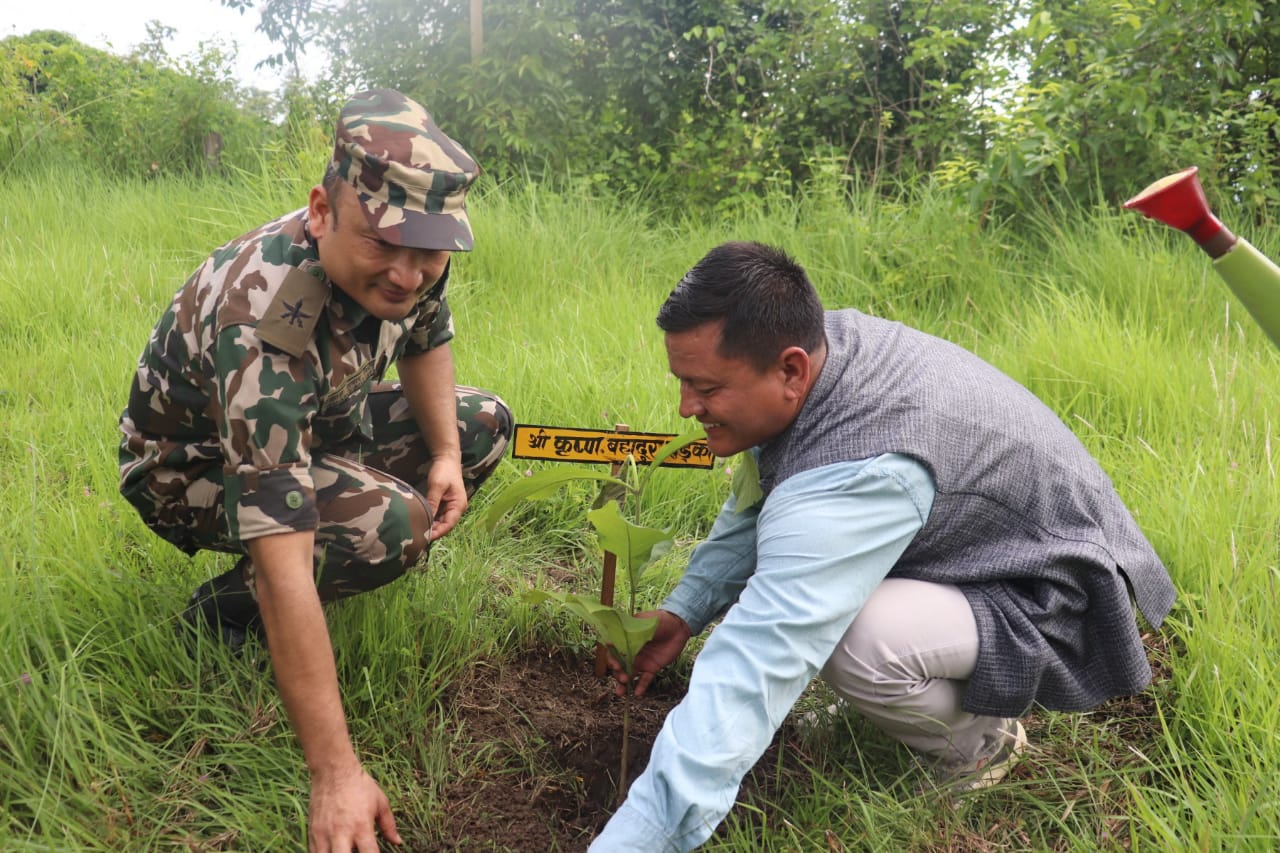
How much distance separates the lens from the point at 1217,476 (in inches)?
108

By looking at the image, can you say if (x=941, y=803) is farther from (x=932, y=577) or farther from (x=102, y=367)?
(x=102, y=367)

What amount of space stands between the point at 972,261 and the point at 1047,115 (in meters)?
0.64

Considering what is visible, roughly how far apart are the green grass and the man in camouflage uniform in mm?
196

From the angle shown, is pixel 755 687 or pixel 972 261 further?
pixel 972 261

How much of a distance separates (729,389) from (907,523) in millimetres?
374

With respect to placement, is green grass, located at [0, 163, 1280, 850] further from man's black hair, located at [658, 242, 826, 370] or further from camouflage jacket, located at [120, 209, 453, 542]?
man's black hair, located at [658, 242, 826, 370]

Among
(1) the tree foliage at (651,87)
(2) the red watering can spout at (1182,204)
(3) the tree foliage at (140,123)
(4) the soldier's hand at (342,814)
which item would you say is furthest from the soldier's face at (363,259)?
(3) the tree foliage at (140,123)

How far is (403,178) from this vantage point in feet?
5.74

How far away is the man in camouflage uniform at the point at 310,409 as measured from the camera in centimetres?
173

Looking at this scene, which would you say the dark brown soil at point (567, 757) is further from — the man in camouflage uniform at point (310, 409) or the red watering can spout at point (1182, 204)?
the red watering can spout at point (1182, 204)

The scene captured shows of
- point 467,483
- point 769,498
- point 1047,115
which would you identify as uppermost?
point 1047,115

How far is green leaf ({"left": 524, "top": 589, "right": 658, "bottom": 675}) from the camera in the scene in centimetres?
192

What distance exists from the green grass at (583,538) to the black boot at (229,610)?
5cm

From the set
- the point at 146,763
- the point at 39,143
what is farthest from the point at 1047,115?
the point at 39,143
